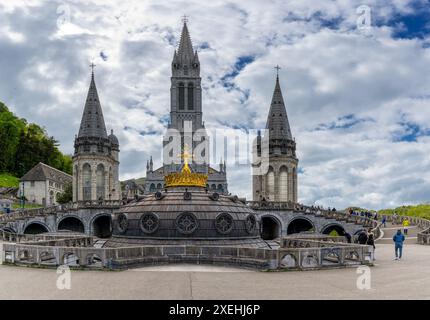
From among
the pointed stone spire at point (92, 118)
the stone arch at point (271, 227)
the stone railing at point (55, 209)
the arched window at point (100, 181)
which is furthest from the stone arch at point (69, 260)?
the pointed stone spire at point (92, 118)

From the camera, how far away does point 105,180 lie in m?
96.9

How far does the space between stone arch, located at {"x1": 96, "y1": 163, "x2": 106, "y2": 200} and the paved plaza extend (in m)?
79.3

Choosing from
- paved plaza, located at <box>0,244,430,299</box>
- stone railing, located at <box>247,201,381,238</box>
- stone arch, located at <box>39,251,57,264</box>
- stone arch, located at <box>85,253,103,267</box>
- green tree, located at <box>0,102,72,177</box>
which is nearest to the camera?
paved plaza, located at <box>0,244,430,299</box>

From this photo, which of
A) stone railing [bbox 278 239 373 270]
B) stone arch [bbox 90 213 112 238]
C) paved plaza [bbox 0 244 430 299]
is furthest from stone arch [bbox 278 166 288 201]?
paved plaza [bbox 0 244 430 299]

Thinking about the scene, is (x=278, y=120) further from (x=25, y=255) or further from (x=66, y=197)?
Answer: (x=25, y=255)

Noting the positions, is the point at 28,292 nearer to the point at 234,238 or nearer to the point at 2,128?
the point at 234,238

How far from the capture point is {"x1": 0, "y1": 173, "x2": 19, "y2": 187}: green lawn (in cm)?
10753

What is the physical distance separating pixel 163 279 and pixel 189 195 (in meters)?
8.15

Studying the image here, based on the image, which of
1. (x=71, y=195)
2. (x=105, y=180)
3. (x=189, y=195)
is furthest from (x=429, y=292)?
(x=71, y=195)

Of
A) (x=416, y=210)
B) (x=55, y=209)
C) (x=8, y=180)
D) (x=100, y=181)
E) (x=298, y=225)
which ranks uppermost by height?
(x=8, y=180)

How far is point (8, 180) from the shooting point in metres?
111

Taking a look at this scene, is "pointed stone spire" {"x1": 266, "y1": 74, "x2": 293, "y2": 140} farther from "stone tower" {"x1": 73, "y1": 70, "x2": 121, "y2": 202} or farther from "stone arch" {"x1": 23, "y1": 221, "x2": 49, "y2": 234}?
"stone arch" {"x1": 23, "y1": 221, "x2": 49, "y2": 234}

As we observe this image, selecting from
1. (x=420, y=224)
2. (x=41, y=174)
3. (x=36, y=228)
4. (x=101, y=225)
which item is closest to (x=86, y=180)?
(x=41, y=174)

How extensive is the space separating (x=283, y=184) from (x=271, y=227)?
22.4m
